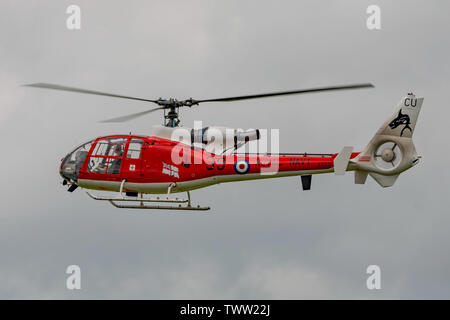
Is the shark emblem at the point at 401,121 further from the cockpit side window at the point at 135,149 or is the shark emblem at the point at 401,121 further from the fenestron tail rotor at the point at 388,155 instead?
the cockpit side window at the point at 135,149

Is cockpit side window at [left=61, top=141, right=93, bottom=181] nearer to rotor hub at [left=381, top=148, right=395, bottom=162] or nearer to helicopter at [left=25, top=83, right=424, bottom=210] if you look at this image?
helicopter at [left=25, top=83, right=424, bottom=210]

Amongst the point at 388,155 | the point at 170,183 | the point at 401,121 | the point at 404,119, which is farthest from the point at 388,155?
the point at 170,183

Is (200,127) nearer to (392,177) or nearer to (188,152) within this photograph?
(188,152)

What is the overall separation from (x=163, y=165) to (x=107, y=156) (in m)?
2.19

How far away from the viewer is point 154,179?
26453mm

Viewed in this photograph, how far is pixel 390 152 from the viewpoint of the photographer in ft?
83.9

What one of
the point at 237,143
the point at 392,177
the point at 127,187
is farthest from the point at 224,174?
the point at 392,177

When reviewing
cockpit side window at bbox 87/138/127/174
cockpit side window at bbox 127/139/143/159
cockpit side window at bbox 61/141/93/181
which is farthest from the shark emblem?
cockpit side window at bbox 61/141/93/181

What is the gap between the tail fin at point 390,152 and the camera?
1000 inches

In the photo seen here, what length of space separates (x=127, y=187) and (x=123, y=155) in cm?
117

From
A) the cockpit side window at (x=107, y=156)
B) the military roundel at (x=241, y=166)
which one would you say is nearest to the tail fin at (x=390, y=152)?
the military roundel at (x=241, y=166)

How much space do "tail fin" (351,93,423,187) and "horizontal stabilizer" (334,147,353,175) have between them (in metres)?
0.53

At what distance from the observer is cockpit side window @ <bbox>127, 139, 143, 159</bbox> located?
26.8m

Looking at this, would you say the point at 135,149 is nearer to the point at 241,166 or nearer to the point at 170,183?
the point at 170,183
